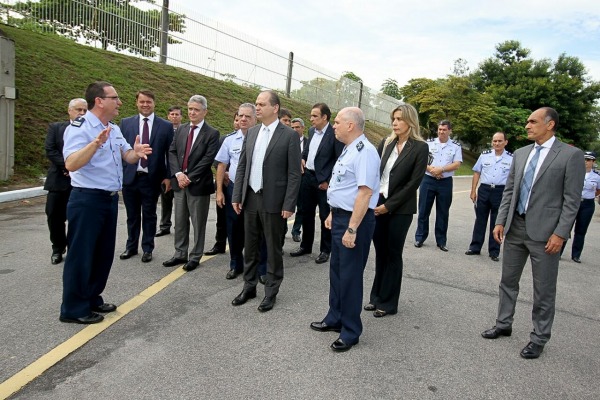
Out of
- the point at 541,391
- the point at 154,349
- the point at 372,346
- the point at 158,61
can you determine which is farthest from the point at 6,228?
the point at 158,61

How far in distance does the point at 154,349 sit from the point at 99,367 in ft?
1.30

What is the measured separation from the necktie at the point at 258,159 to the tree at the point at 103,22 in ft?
39.5

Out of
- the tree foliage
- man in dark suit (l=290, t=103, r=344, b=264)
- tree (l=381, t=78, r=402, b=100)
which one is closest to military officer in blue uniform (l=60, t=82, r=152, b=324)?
man in dark suit (l=290, t=103, r=344, b=264)

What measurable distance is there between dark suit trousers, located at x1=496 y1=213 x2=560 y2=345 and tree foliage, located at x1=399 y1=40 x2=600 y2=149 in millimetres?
29059

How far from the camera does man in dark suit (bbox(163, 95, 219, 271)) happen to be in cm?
515

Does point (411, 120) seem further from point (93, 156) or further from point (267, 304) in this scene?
point (93, 156)

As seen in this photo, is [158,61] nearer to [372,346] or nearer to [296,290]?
[296,290]

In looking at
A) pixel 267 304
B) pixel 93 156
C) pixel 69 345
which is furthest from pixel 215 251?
pixel 69 345

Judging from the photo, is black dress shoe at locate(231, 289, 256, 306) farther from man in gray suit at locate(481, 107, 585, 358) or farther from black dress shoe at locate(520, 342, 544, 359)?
black dress shoe at locate(520, 342, 544, 359)

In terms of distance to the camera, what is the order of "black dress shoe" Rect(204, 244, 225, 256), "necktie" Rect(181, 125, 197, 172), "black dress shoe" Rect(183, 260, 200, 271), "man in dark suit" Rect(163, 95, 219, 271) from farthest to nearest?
"black dress shoe" Rect(204, 244, 225, 256) → "necktie" Rect(181, 125, 197, 172) → "man in dark suit" Rect(163, 95, 219, 271) → "black dress shoe" Rect(183, 260, 200, 271)

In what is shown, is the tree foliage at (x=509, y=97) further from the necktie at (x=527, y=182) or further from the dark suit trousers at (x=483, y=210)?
the necktie at (x=527, y=182)

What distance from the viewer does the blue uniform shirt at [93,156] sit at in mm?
3391

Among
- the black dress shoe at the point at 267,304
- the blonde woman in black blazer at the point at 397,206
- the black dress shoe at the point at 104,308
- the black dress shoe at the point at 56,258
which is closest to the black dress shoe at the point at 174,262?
the black dress shoe at the point at 56,258

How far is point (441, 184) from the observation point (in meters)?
6.97
